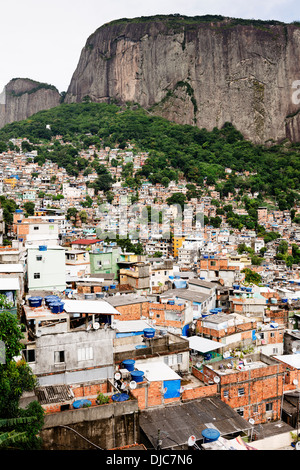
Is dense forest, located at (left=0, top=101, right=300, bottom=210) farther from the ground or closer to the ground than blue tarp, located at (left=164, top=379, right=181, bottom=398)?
farther from the ground

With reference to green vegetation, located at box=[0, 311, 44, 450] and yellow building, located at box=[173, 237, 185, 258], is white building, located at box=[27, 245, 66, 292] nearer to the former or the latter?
green vegetation, located at box=[0, 311, 44, 450]

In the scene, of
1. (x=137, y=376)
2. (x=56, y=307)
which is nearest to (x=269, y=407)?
(x=137, y=376)

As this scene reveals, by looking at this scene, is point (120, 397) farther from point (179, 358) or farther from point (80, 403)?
point (179, 358)

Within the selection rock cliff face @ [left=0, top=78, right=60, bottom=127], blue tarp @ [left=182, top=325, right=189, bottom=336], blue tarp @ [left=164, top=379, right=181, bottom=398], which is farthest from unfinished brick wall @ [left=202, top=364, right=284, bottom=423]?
rock cliff face @ [left=0, top=78, right=60, bottom=127]

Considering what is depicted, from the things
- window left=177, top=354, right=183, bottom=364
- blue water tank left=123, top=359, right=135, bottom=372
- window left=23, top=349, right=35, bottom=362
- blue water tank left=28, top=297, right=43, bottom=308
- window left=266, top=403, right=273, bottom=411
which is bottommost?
window left=266, top=403, right=273, bottom=411

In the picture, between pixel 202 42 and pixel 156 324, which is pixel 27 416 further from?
pixel 202 42

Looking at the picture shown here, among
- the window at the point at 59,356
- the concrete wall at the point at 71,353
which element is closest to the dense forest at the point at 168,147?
the concrete wall at the point at 71,353

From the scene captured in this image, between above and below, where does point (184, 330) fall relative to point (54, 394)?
below
